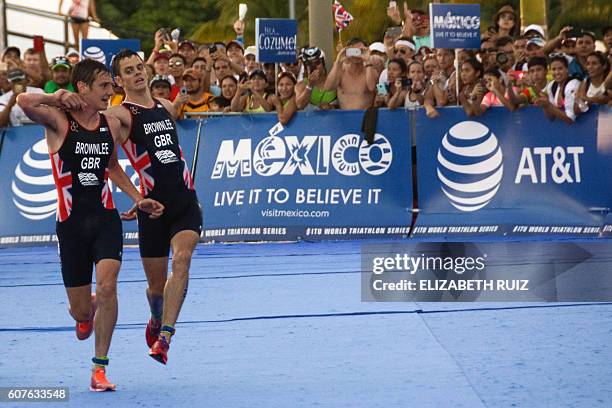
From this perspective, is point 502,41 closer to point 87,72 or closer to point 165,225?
point 165,225

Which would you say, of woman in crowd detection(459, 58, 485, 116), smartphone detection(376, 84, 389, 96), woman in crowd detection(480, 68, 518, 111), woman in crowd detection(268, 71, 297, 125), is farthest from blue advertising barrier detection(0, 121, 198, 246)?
woman in crowd detection(480, 68, 518, 111)

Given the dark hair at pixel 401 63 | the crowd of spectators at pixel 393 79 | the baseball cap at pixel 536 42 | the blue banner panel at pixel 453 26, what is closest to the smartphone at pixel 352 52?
the crowd of spectators at pixel 393 79

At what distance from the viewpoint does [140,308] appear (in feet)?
33.8

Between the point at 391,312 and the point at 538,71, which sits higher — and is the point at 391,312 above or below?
below

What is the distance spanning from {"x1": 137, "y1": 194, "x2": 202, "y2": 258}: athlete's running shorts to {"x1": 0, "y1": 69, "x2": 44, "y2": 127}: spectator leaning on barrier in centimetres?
823

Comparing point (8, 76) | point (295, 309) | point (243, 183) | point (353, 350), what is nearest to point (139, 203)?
point (353, 350)

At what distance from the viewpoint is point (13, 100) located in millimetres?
15812

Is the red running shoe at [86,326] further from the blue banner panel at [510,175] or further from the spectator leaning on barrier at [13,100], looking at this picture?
the spectator leaning on barrier at [13,100]

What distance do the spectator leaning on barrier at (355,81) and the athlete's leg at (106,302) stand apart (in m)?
8.49

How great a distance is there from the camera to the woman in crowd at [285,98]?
15.2 metres

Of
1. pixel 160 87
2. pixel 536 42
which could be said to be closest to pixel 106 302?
pixel 160 87

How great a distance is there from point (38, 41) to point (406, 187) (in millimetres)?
5867

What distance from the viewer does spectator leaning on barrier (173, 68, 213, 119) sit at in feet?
50.6

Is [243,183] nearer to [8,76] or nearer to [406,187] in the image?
[406,187]
